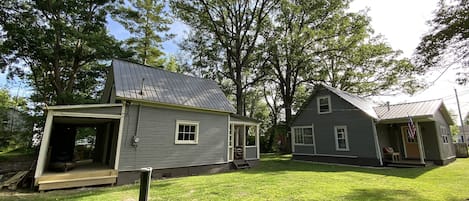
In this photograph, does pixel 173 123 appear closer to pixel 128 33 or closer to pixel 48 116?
pixel 48 116

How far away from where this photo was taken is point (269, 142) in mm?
24609

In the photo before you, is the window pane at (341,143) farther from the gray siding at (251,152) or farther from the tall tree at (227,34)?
the tall tree at (227,34)

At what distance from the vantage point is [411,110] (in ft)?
42.1

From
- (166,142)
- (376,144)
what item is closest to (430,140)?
(376,144)

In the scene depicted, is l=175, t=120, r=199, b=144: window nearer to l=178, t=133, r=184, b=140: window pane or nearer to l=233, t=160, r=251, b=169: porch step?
l=178, t=133, r=184, b=140: window pane

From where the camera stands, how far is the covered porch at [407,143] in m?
12.1

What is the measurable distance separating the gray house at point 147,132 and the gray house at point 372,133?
4860 millimetres

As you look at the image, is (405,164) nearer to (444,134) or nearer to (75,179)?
(444,134)

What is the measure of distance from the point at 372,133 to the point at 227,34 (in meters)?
14.5

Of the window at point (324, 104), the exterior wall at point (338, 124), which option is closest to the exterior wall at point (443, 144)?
the exterior wall at point (338, 124)

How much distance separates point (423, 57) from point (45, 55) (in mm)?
19867

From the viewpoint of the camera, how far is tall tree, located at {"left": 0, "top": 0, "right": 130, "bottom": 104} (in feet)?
46.9

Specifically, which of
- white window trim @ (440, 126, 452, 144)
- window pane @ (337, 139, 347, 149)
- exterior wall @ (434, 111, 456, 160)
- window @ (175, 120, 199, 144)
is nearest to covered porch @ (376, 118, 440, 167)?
exterior wall @ (434, 111, 456, 160)

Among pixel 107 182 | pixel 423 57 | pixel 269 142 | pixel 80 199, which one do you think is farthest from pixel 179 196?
pixel 269 142
